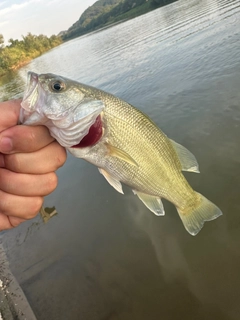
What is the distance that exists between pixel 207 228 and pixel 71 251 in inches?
102

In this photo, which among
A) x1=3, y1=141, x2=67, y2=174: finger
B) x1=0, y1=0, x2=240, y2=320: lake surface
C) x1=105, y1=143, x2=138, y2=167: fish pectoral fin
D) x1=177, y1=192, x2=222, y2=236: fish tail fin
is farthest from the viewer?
x1=0, y1=0, x2=240, y2=320: lake surface

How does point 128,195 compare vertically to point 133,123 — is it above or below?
below

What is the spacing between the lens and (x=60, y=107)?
2014 mm

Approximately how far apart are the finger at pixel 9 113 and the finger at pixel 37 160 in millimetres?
201

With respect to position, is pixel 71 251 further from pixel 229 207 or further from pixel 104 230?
pixel 229 207

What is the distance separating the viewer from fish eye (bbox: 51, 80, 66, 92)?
204cm

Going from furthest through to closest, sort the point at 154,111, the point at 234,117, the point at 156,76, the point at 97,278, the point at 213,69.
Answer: the point at 156,76 → the point at 213,69 → the point at 154,111 → the point at 234,117 → the point at 97,278

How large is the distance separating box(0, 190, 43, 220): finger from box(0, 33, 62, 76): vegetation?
204 ft

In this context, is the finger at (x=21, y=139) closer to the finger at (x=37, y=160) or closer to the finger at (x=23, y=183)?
the finger at (x=37, y=160)

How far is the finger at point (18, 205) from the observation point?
6.59 feet

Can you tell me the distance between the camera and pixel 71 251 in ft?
18.5

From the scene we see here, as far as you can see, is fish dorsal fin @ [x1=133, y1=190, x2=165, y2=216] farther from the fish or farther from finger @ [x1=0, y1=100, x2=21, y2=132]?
finger @ [x1=0, y1=100, x2=21, y2=132]

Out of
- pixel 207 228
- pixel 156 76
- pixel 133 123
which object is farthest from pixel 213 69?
pixel 133 123

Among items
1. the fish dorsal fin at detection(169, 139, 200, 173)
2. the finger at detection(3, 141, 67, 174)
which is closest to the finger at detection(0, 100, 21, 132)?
the finger at detection(3, 141, 67, 174)
